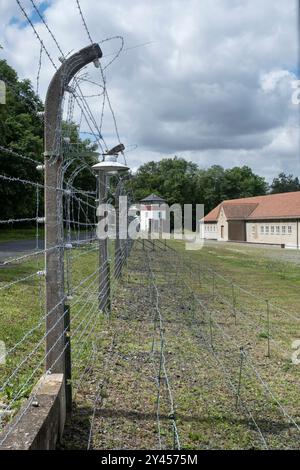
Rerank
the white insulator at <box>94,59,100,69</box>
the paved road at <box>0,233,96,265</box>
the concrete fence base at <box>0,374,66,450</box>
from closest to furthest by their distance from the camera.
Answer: the concrete fence base at <box>0,374,66,450</box> < the white insulator at <box>94,59,100,69</box> < the paved road at <box>0,233,96,265</box>

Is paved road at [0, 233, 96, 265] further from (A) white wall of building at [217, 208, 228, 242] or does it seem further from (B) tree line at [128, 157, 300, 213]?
(B) tree line at [128, 157, 300, 213]

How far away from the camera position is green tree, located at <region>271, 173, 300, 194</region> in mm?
116037

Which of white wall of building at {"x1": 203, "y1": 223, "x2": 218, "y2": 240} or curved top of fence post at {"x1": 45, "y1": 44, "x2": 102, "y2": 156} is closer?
curved top of fence post at {"x1": 45, "y1": 44, "x2": 102, "y2": 156}

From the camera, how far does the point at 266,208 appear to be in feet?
164

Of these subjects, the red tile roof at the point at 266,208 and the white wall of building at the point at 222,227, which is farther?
the white wall of building at the point at 222,227

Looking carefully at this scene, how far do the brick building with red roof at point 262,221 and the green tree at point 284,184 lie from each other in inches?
2300

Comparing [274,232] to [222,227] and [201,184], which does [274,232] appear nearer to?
[222,227]

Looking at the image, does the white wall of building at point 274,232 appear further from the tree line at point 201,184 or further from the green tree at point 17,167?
the tree line at point 201,184

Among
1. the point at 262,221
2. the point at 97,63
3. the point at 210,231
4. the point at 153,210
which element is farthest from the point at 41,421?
the point at 153,210

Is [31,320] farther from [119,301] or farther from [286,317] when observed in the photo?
[286,317]

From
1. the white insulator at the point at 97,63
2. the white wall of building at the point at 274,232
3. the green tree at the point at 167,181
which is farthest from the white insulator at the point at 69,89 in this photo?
the green tree at the point at 167,181

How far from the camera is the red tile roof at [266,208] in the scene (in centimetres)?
4431

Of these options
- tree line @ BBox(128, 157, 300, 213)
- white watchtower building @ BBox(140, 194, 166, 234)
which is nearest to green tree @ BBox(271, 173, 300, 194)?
tree line @ BBox(128, 157, 300, 213)
